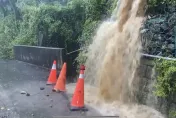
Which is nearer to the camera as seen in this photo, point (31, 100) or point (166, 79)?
point (166, 79)

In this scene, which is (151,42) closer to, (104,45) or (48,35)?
(104,45)

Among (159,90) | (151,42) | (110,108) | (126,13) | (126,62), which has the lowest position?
(110,108)

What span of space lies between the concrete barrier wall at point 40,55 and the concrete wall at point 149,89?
4475mm

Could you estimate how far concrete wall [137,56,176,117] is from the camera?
5.77m

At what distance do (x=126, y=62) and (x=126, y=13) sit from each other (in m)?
1.52

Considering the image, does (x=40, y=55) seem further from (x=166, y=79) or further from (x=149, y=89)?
(x=166, y=79)

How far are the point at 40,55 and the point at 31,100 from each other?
18.6 ft

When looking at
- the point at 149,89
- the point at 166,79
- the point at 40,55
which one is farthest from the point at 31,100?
the point at 40,55

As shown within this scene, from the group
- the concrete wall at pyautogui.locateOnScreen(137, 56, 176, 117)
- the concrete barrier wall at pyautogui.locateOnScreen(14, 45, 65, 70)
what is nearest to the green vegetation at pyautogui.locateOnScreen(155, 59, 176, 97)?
the concrete wall at pyautogui.locateOnScreen(137, 56, 176, 117)

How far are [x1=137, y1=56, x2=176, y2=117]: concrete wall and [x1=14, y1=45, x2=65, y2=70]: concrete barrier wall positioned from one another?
4.47 metres

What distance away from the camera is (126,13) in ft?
25.2

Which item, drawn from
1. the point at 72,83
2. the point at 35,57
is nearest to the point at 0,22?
the point at 35,57

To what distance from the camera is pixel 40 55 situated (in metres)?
12.5

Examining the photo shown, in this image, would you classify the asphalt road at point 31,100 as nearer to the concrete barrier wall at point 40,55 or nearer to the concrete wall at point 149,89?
the concrete barrier wall at point 40,55
